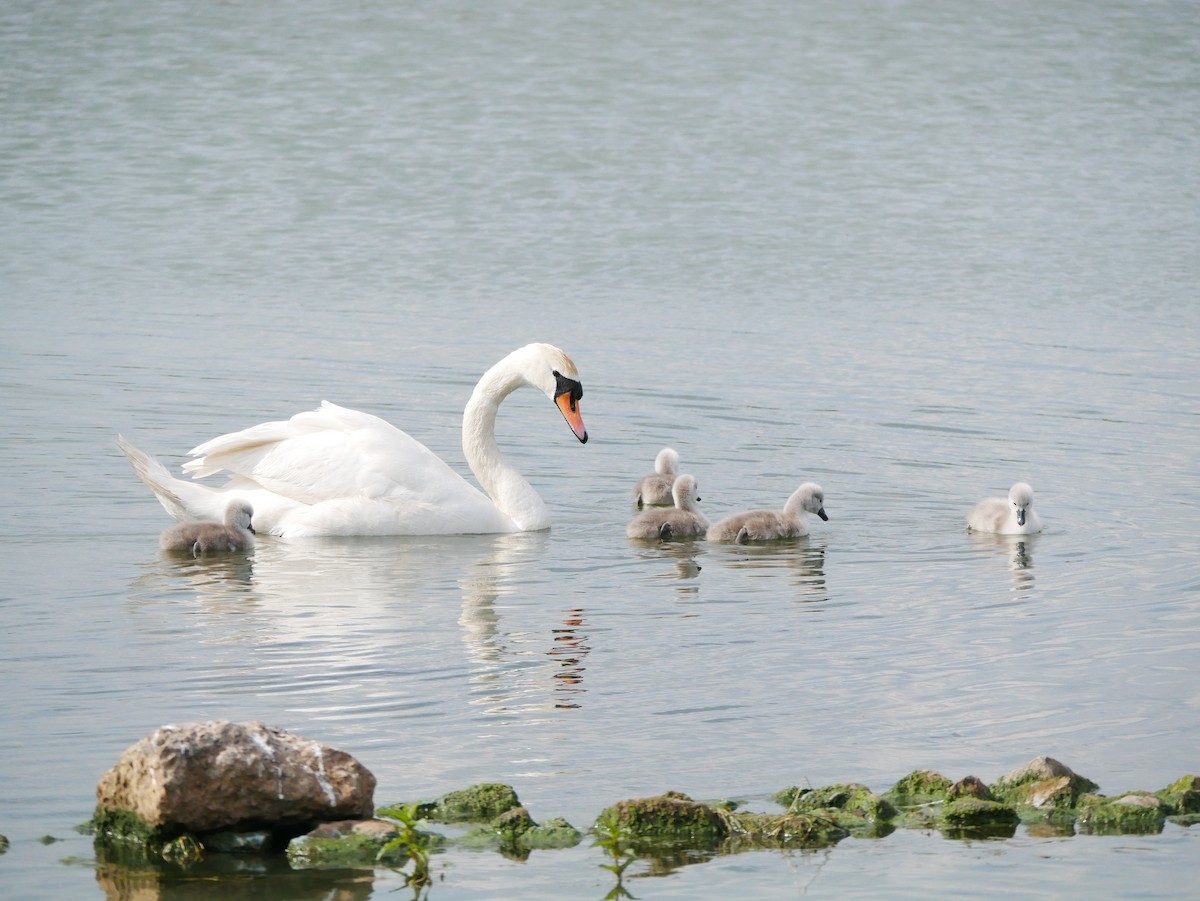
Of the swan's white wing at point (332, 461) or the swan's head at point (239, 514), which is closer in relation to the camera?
the swan's head at point (239, 514)

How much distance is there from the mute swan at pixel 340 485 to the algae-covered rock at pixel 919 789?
18.0 ft

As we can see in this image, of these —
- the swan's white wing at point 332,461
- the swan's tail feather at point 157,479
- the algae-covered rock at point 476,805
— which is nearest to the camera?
the algae-covered rock at point 476,805

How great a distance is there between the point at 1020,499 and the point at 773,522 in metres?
1.40

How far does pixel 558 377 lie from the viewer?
41.1ft

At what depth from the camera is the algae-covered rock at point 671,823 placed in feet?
20.8

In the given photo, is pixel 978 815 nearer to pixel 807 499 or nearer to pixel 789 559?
pixel 789 559

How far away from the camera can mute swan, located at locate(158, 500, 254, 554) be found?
11.2 m

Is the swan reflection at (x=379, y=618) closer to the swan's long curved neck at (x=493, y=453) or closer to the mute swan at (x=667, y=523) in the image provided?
the swan's long curved neck at (x=493, y=453)

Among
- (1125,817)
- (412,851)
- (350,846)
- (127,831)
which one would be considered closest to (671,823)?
(412,851)

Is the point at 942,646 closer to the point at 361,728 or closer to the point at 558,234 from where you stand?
the point at 361,728

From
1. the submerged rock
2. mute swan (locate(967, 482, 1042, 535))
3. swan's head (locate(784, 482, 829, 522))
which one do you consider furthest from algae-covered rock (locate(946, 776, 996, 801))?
swan's head (locate(784, 482, 829, 522))

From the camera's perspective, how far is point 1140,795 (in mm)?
6676

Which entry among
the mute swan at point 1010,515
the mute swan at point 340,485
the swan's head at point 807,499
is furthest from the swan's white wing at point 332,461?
the mute swan at point 1010,515

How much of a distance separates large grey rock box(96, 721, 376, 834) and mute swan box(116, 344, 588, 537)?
5.62 m
